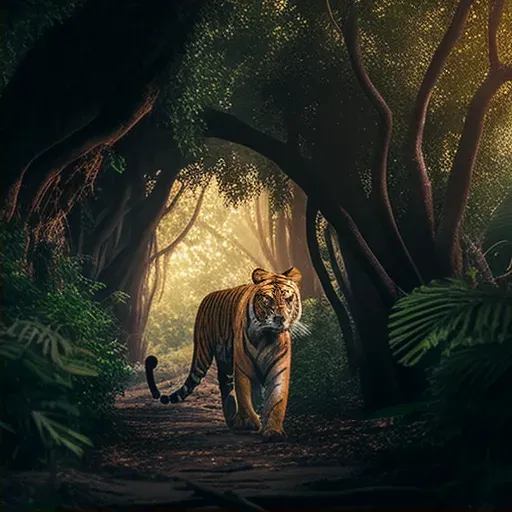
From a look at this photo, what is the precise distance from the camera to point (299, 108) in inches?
651

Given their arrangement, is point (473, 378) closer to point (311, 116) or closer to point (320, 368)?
point (311, 116)

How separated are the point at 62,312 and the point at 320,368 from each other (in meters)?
10.2

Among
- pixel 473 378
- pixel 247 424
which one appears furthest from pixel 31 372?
pixel 247 424

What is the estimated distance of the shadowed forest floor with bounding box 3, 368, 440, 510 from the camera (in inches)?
343

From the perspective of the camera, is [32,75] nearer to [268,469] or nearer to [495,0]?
[268,469]

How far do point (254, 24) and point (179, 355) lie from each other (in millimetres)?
24959

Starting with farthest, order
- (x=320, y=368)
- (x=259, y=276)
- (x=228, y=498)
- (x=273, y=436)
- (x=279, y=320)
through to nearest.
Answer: (x=320, y=368) < (x=259, y=276) < (x=279, y=320) < (x=273, y=436) < (x=228, y=498)

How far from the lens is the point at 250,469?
11445 mm

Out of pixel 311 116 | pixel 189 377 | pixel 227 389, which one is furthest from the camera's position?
pixel 189 377

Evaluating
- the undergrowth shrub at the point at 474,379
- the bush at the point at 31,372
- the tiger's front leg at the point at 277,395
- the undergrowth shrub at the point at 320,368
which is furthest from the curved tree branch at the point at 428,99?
the bush at the point at 31,372

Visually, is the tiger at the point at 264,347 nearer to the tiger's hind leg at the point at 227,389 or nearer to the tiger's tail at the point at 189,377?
the tiger's hind leg at the point at 227,389

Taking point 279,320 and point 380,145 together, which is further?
point 279,320

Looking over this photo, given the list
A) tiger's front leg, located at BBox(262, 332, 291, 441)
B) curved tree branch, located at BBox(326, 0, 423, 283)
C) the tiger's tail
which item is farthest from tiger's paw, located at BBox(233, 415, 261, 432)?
curved tree branch, located at BBox(326, 0, 423, 283)

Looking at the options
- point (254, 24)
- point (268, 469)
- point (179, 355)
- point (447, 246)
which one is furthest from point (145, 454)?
point (179, 355)
